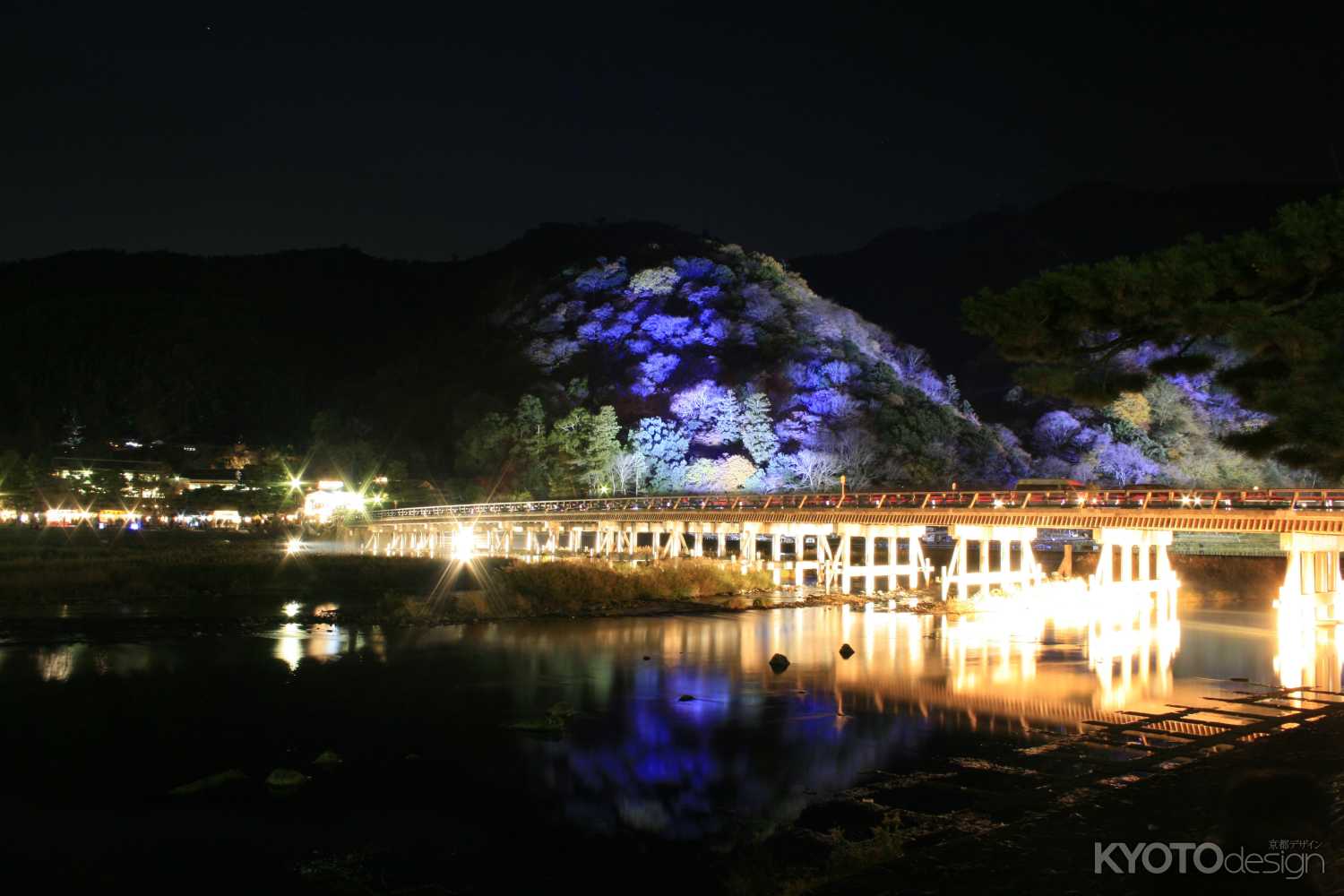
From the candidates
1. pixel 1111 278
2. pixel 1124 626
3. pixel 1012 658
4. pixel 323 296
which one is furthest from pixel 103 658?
pixel 323 296

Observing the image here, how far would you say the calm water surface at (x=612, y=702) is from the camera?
45.9ft

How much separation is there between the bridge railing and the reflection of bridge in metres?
0.07

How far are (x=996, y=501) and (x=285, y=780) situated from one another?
26.6m

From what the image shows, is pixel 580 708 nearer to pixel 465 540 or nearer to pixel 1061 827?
pixel 1061 827

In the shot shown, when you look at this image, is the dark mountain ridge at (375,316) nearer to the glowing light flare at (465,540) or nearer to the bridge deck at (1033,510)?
the glowing light flare at (465,540)

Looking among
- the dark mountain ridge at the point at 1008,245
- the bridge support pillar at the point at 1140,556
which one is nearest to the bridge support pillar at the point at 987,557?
the bridge support pillar at the point at 1140,556

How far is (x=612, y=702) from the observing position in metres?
19.5

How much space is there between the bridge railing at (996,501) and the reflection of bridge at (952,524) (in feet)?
0.22

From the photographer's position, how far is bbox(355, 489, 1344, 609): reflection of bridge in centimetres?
2706

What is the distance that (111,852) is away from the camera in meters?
11.5

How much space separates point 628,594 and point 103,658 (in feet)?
57.1
